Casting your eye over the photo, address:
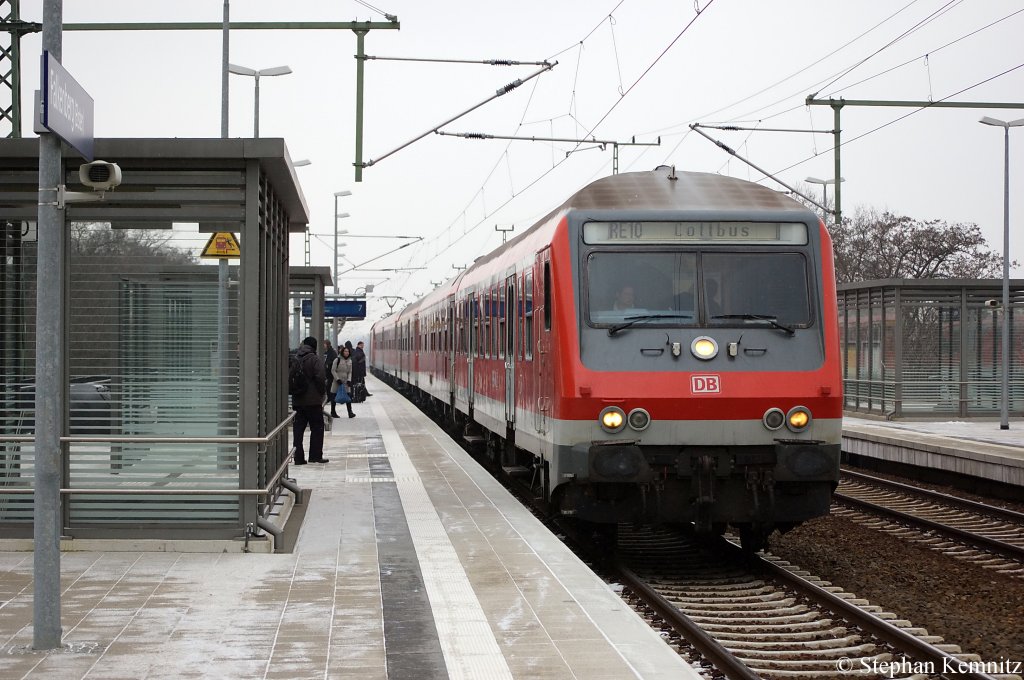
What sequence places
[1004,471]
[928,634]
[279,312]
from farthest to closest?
[1004,471] < [279,312] < [928,634]

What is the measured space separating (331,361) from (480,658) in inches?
863

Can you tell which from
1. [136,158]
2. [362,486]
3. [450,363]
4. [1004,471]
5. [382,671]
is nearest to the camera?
[382,671]

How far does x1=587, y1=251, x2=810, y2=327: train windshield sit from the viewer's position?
9828 millimetres

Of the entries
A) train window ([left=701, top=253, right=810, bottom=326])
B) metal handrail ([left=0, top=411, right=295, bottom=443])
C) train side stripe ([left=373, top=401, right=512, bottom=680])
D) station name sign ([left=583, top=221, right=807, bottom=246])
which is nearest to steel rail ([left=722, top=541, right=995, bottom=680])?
train window ([left=701, top=253, right=810, bottom=326])

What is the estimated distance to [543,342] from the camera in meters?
10.6

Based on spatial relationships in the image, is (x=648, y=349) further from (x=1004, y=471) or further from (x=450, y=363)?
(x=450, y=363)

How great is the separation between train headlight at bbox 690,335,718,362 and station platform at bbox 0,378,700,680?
184 cm

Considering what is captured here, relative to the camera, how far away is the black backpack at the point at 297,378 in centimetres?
1623

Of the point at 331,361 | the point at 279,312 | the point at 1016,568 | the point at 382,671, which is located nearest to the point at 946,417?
the point at 331,361

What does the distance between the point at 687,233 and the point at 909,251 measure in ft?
132

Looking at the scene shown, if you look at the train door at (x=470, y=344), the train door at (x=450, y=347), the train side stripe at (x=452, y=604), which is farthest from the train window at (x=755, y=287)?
the train door at (x=450, y=347)

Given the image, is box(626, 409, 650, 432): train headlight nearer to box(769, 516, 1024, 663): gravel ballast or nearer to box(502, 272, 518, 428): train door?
box(769, 516, 1024, 663): gravel ballast

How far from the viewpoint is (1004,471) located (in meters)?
16.4

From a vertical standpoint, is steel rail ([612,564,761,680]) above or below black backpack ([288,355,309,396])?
below
